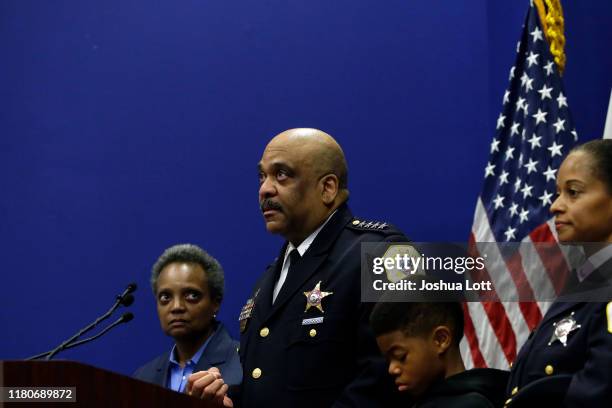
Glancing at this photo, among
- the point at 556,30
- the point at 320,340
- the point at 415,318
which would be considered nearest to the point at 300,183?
the point at 320,340

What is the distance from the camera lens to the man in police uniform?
8.55ft

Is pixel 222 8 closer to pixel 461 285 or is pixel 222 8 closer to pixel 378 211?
pixel 378 211

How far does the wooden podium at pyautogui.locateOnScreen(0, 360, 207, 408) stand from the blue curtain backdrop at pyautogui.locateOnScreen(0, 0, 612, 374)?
2327mm

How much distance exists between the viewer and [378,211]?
431 centimetres

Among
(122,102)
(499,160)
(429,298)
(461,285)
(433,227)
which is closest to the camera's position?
(429,298)

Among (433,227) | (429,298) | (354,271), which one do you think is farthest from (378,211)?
(429,298)

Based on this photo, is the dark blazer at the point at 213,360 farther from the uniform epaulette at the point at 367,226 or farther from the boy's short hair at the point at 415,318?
the boy's short hair at the point at 415,318

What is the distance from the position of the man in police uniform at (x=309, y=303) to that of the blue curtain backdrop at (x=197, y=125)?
132 cm

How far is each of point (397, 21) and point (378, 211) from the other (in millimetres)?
874

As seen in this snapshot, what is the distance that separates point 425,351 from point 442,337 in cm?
6

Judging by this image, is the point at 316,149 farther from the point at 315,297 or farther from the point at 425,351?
the point at 425,351

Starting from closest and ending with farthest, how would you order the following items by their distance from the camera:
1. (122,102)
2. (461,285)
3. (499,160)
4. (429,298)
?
1. (429,298)
2. (461,285)
3. (499,160)
4. (122,102)

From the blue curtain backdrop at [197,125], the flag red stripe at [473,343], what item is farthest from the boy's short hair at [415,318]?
the blue curtain backdrop at [197,125]

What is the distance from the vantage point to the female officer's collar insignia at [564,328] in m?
2.24
